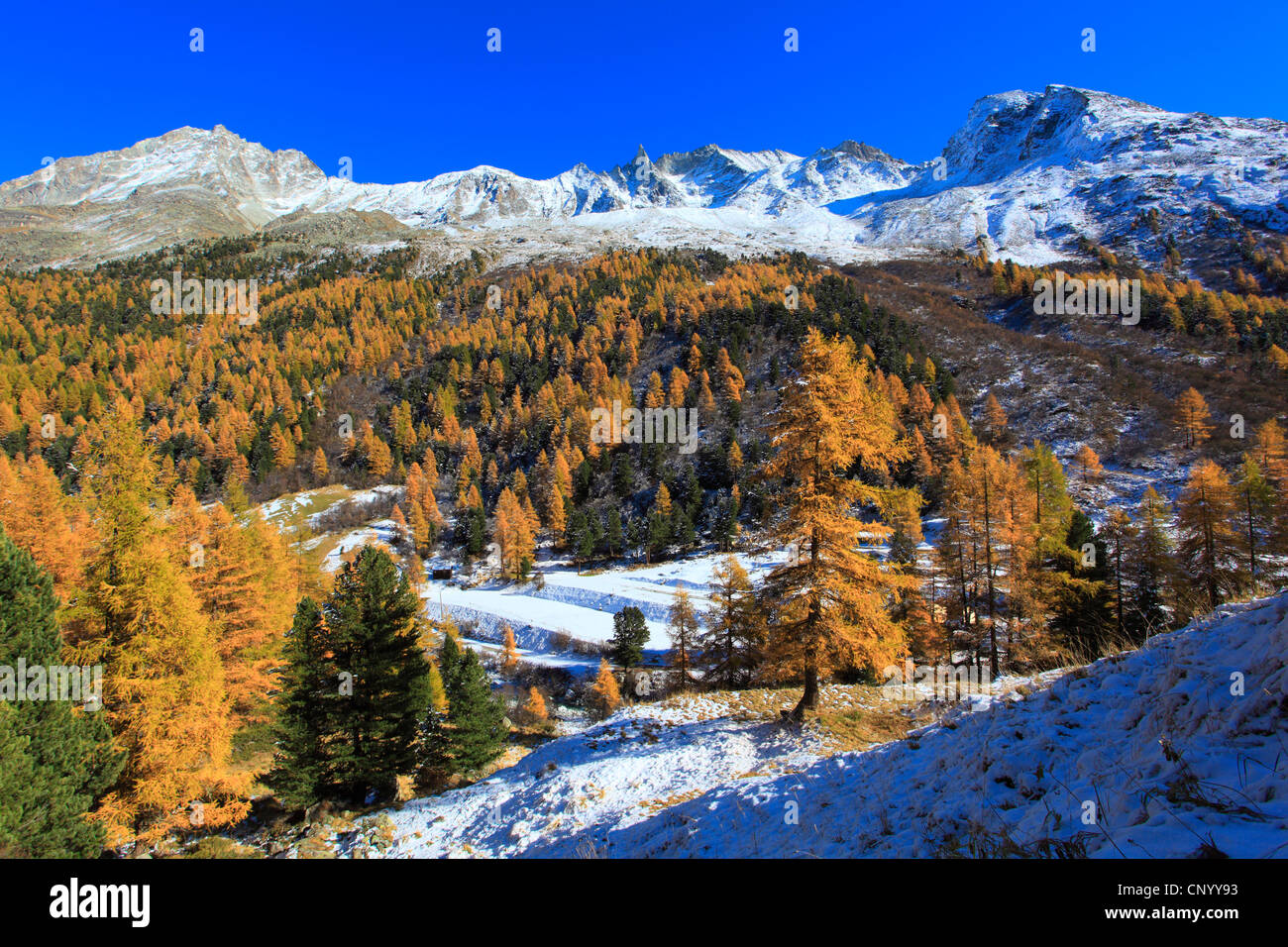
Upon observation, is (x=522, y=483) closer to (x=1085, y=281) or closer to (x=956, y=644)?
(x=956, y=644)

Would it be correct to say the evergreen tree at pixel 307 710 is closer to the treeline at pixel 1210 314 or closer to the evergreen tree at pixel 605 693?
the evergreen tree at pixel 605 693

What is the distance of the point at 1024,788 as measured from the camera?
556cm

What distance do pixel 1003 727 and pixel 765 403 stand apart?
269 feet

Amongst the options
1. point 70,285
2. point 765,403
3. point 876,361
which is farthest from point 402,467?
point 70,285

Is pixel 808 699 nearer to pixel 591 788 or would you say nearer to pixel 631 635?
pixel 591 788

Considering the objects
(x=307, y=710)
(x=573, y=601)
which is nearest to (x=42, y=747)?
(x=307, y=710)

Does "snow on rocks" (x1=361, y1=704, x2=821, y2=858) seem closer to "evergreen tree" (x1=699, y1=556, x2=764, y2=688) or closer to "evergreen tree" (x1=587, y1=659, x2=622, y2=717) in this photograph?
"evergreen tree" (x1=699, y1=556, x2=764, y2=688)

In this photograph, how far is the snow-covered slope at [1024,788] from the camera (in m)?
3.92

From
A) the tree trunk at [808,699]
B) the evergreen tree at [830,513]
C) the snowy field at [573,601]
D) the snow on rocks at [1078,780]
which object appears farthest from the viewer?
the snowy field at [573,601]

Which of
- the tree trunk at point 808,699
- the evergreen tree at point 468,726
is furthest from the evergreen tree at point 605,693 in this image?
the tree trunk at point 808,699

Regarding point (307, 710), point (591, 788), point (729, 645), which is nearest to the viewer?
point (591, 788)

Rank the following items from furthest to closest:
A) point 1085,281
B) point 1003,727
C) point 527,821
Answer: point 1085,281, point 527,821, point 1003,727

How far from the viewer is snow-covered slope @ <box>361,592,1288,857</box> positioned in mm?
3924
